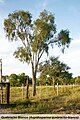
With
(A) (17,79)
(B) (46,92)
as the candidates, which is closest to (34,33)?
(B) (46,92)

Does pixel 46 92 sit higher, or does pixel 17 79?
pixel 17 79

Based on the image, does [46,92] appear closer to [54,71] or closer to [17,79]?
[54,71]


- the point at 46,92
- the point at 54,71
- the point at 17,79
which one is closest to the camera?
the point at 46,92

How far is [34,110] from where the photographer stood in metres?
24.1

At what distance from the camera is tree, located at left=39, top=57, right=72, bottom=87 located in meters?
61.8

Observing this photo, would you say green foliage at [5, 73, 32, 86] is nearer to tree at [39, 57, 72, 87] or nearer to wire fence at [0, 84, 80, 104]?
tree at [39, 57, 72, 87]

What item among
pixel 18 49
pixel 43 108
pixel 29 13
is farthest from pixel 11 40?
pixel 43 108

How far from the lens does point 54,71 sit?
219 feet

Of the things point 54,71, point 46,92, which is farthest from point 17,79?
point 46,92

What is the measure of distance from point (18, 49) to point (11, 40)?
1.82 metres

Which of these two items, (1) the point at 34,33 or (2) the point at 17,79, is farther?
(2) the point at 17,79

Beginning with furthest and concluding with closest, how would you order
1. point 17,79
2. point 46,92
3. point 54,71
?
point 17,79, point 54,71, point 46,92

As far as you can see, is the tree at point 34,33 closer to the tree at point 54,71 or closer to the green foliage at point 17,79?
the tree at point 54,71

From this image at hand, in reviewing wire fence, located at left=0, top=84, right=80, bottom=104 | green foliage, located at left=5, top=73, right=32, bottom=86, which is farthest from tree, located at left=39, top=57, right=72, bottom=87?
green foliage, located at left=5, top=73, right=32, bottom=86
